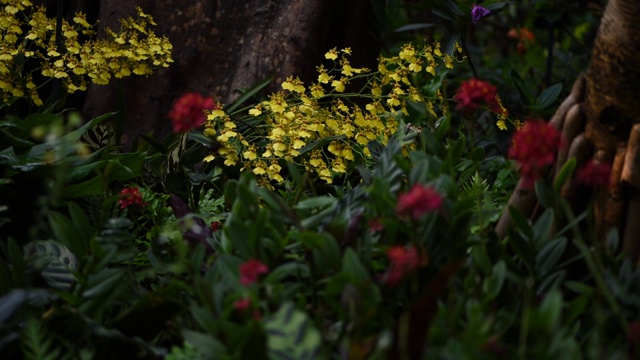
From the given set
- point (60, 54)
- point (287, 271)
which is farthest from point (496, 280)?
point (60, 54)

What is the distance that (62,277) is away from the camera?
7.72 ft

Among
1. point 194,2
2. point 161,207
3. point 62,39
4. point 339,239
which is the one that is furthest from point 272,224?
point 194,2

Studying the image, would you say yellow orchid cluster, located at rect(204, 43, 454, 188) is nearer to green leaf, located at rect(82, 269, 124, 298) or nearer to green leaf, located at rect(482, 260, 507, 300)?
green leaf, located at rect(82, 269, 124, 298)

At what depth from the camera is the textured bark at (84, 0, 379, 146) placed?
4023 mm

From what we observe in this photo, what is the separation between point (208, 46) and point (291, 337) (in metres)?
2.73

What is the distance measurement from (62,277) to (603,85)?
1.42m

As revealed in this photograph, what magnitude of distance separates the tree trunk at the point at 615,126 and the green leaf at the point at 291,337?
90cm

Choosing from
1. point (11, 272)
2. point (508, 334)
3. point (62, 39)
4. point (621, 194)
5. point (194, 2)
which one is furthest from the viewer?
point (194, 2)

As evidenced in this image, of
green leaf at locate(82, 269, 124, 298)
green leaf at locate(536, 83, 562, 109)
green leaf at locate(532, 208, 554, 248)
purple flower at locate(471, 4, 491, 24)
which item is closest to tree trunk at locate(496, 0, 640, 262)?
green leaf at locate(532, 208, 554, 248)

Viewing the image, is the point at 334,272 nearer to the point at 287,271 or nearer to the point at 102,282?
the point at 287,271

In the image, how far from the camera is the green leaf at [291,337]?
5.14ft

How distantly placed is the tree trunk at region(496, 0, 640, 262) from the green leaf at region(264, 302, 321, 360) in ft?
2.95

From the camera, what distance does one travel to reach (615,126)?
7.10ft

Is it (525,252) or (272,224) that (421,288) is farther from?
(272,224)
